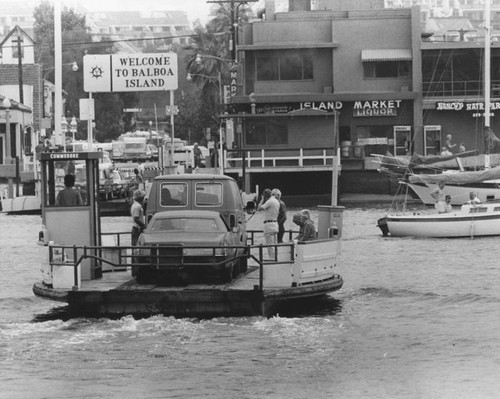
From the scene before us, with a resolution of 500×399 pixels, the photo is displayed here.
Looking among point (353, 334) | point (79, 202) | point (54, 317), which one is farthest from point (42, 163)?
point (353, 334)

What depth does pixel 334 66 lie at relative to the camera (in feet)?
257

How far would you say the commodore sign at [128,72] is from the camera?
197 feet

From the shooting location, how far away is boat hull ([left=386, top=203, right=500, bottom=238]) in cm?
4866

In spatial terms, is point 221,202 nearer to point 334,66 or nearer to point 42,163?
point 42,163

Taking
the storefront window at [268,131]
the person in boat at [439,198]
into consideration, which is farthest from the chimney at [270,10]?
the person in boat at [439,198]

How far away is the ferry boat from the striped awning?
4870 centimetres

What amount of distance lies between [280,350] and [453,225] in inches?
1001

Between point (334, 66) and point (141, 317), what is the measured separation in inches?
2097

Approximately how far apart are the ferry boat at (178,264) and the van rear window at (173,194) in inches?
0.8

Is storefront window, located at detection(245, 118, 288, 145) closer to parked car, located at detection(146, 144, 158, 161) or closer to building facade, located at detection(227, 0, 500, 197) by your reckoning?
building facade, located at detection(227, 0, 500, 197)

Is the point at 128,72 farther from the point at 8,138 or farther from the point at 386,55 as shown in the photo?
the point at 386,55

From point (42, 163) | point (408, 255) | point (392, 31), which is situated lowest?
point (408, 255)

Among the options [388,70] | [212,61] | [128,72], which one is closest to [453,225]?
[128,72]

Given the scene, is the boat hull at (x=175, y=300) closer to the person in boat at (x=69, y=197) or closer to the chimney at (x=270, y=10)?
the person in boat at (x=69, y=197)
